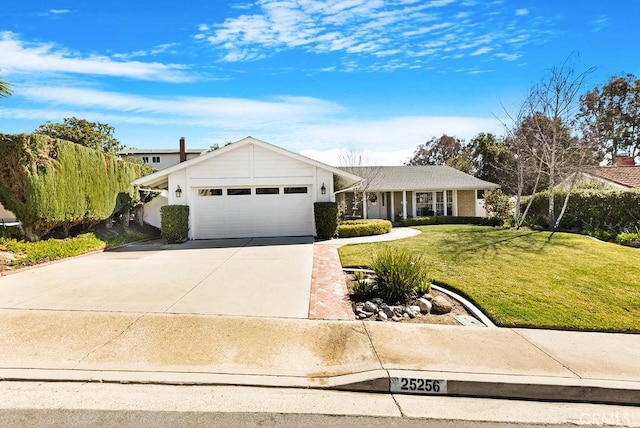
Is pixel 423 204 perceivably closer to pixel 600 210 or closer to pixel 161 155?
pixel 600 210

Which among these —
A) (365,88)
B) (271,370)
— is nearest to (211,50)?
(365,88)

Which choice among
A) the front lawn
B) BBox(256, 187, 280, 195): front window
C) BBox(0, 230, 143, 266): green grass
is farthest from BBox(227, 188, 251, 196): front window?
BBox(0, 230, 143, 266): green grass

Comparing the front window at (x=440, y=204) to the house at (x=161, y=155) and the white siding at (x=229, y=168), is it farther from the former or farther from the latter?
the house at (x=161, y=155)

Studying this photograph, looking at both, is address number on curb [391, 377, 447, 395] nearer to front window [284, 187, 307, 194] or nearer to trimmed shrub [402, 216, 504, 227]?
front window [284, 187, 307, 194]

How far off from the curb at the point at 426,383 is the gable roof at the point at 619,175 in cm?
2008

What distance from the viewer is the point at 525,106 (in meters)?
16.8

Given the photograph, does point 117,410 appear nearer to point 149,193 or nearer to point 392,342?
point 392,342

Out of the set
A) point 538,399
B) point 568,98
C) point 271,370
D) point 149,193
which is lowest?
point 538,399

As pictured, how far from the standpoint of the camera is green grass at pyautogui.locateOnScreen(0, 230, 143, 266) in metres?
9.48

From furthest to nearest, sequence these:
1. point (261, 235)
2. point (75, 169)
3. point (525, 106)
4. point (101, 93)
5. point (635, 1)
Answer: point (525, 106), point (261, 235), point (101, 93), point (75, 169), point (635, 1)

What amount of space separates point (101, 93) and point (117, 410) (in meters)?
13.8

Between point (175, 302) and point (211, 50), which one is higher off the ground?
point (211, 50)

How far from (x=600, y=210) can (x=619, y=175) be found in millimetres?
9120

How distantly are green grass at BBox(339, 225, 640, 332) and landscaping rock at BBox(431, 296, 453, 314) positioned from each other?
1.95 ft
